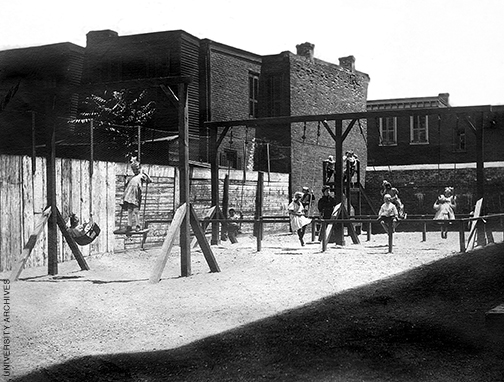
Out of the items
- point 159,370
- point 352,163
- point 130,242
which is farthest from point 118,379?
point 352,163

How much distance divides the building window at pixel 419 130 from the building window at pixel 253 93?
29.4 ft

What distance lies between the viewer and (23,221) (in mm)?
10391

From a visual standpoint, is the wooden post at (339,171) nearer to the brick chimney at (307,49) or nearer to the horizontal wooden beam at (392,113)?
the horizontal wooden beam at (392,113)

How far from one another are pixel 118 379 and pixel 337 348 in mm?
2015

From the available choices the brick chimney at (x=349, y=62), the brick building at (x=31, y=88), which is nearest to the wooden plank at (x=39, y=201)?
the brick building at (x=31, y=88)

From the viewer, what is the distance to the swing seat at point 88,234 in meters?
10.3

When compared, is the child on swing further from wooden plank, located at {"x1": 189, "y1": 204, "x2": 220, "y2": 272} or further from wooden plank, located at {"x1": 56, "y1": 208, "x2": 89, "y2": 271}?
wooden plank, located at {"x1": 189, "y1": 204, "x2": 220, "y2": 272}

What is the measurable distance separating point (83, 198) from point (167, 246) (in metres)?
3.65

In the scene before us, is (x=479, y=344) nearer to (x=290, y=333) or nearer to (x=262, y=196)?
(x=290, y=333)

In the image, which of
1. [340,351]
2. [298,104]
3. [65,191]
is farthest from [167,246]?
[298,104]

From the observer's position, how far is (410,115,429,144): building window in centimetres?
3047

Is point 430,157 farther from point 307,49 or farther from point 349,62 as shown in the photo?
point 307,49

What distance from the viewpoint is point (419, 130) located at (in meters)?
30.6

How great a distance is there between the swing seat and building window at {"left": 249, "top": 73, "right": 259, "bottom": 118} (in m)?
16.4
